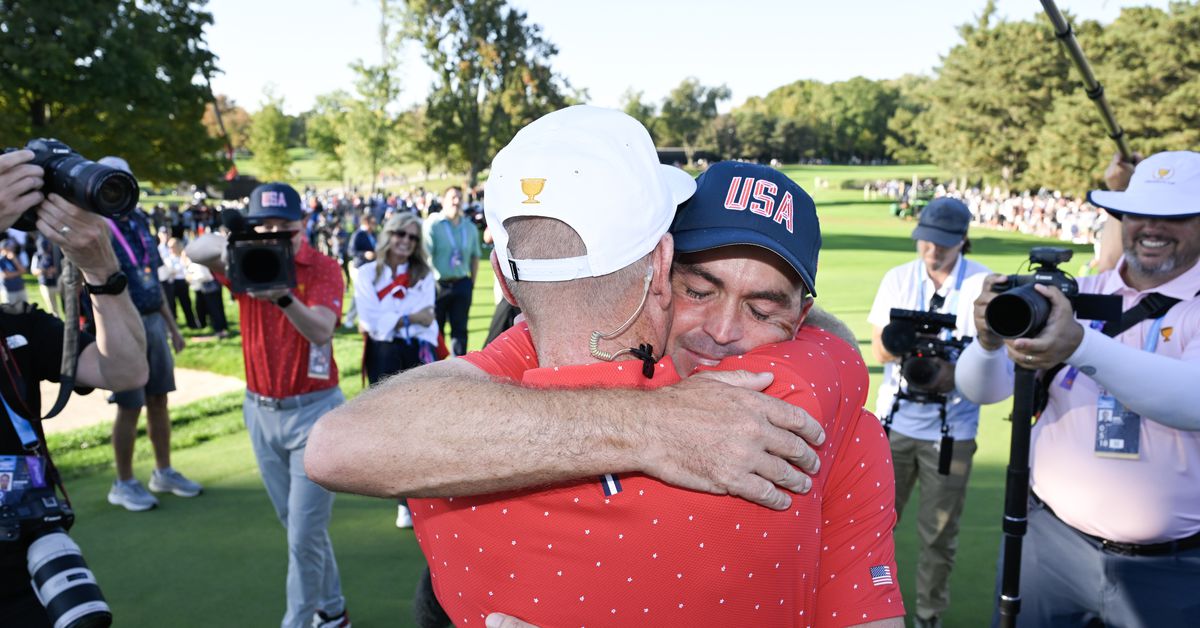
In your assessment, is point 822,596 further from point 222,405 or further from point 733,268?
point 222,405

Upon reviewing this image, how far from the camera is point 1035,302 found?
112 inches

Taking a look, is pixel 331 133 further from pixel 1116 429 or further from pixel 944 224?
pixel 1116 429

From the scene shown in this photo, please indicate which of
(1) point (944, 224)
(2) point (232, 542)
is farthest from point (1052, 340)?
(2) point (232, 542)

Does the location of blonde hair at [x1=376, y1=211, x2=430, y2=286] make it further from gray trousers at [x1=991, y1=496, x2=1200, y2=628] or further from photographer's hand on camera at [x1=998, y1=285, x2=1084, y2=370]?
photographer's hand on camera at [x1=998, y1=285, x2=1084, y2=370]

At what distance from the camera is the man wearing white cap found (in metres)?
2.88

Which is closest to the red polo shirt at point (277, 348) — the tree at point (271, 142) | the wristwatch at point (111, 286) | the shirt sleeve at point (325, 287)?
the shirt sleeve at point (325, 287)

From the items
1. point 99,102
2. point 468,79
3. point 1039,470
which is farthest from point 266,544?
point 468,79

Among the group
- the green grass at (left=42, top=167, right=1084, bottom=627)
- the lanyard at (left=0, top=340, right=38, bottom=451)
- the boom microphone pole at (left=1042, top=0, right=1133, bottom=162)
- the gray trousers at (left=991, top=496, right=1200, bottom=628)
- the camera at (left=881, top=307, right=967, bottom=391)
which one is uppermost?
the boom microphone pole at (left=1042, top=0, right=1133, bottom=162)

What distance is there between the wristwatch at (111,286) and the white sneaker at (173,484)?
4.23 m

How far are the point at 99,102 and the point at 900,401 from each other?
26.9 meters

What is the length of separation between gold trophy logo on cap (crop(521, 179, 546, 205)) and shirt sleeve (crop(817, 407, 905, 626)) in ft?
2.48

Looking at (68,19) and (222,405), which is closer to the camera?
(222,405)

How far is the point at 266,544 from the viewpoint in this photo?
586 centimetres

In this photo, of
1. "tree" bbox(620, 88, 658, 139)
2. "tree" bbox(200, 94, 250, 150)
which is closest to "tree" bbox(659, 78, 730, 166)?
"tree" bbox(620, 88, 658, 139)
